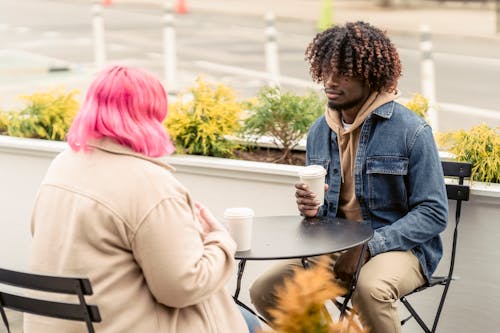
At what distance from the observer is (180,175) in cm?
530

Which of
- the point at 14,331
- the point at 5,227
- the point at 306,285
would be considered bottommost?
the point at 14,331

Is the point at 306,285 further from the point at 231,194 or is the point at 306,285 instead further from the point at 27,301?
the point at 231,194

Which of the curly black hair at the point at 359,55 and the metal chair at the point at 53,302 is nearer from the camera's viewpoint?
the metal chair at the point at 53,302

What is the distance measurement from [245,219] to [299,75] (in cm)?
1040

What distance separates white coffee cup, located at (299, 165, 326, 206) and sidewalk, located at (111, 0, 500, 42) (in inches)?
555

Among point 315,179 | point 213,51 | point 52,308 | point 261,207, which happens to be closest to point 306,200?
point 315,179

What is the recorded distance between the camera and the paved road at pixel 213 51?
41.6 ft

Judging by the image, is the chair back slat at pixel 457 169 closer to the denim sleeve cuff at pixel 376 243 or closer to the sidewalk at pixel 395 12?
the denim sleeve cuff at pixel 376 243

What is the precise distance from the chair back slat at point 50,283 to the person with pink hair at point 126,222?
9 cm

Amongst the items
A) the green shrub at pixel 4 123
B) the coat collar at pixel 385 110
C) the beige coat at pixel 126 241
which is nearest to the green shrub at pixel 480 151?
the coat collar at pixel 385 110

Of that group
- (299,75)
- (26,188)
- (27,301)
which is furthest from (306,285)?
(299,75)

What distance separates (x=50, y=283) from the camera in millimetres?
2941

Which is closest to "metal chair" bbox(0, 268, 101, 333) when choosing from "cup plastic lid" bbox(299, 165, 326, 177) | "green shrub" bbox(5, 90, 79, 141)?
"cup plastic lid" bbox(299, 165, 326, 177)

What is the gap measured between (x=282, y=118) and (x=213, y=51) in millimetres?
11279
